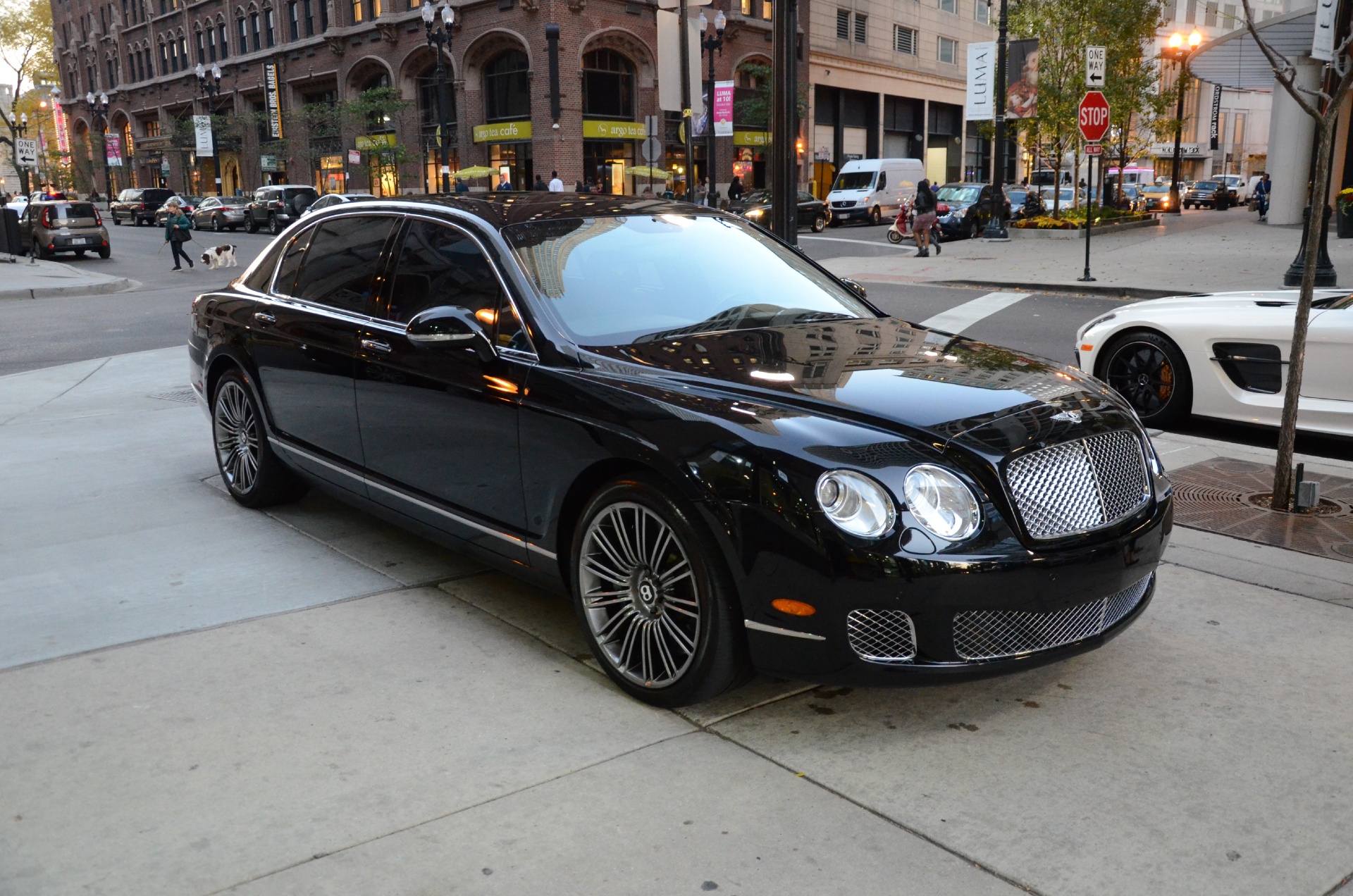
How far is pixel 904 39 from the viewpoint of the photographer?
64625 mm

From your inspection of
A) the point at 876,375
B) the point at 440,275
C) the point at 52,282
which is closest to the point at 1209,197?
the point at 52,282

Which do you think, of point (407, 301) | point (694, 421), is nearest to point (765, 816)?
point (694, 421)

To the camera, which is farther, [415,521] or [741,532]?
[415,521]

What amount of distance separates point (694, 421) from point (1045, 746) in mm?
1439

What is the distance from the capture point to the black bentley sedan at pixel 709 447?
328 cm

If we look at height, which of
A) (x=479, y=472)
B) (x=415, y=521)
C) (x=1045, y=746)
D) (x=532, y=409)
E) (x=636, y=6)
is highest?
(x=636, y=6)

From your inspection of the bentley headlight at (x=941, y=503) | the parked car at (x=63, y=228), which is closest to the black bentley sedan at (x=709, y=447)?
the bentley headlight at (x=941, y=503)

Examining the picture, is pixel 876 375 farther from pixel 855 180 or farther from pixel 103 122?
pixel 103 122

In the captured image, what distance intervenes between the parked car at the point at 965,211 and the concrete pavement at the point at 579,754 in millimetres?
29460

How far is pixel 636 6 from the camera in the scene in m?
48.6

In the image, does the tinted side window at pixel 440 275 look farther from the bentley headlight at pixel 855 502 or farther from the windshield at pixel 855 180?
the windshield at pixel 855 180

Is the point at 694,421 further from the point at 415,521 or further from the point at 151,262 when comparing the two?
the point at 151,262

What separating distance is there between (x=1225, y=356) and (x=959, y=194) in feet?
93.3

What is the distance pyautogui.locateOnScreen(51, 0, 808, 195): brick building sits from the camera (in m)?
46.8
